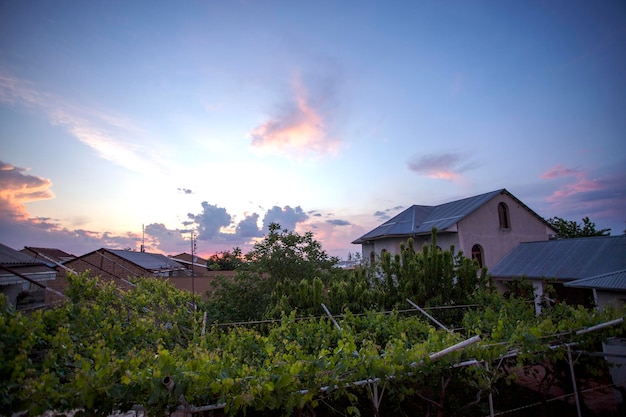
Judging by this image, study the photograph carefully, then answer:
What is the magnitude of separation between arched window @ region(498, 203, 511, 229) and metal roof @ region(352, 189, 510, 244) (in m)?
0.79

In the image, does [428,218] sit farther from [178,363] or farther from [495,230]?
[178,363]

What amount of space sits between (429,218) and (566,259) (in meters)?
7.10

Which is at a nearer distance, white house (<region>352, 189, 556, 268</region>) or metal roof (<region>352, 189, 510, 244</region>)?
white house (<region>352, 189, 556, 268</region>)

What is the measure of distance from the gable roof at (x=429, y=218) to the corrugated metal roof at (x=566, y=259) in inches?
130

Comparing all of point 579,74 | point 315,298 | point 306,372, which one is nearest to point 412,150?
point 579,74

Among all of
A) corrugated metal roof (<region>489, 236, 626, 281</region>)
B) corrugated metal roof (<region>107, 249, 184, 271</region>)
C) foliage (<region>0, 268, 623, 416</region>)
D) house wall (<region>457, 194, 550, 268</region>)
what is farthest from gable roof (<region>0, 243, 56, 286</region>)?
house wall (<region>457, 194, 550, 268</region>)

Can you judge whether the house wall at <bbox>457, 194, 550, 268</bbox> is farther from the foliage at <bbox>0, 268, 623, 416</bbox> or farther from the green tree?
the foliage at <bbox>0, 268, 623, 416</bbox>

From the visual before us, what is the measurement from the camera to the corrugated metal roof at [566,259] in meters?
13.1

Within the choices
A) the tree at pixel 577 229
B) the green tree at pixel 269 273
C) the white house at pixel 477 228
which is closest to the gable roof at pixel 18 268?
the green tree at pixel 269 273

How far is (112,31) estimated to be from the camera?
24.7 ft

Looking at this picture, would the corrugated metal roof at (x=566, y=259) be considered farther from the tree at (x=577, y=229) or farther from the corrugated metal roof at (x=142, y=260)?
the corrugated metal roof at (x=142, y=260)

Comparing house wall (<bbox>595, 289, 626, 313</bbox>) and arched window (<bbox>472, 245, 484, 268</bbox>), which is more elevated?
arched window (<bbox>472, 245, 484, 268</bbox>)

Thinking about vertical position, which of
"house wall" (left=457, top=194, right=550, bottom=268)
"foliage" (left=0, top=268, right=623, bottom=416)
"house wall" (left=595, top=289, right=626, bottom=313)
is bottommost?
"house wall" (left=595, top=289, right=626, bottom=313)

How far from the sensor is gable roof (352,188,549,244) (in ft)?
57.1
